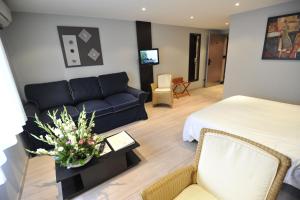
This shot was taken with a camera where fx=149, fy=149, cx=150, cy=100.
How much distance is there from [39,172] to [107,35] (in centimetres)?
291

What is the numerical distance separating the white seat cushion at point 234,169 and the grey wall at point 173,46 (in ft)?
11.8

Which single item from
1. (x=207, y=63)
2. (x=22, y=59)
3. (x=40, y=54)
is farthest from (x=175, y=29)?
(x=22, y=59)

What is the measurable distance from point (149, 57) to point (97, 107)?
2130 millimetres

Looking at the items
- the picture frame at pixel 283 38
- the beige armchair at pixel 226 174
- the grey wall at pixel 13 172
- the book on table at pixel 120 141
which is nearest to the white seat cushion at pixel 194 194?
the beige armchair at pixel 226 174

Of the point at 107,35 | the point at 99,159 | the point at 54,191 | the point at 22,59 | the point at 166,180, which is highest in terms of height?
the point at 107,35

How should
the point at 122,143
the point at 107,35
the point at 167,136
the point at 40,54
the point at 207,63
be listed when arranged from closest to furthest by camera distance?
the point at 122,143
the point at 167,136
the point at 40,54
the point at 107,35
the point at 207,63

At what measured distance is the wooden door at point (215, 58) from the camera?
562 centimetres

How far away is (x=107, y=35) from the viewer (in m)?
3.45

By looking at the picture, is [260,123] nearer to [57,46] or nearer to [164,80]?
[164,80]

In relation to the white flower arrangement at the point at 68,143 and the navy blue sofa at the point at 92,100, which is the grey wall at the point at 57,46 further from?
the white flower arrangement at the point at 68,143

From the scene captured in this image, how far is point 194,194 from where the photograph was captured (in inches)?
42.8

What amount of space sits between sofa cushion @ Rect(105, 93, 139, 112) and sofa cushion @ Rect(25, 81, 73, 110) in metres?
0.80

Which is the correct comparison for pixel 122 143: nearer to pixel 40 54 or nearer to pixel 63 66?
pixel 63 66

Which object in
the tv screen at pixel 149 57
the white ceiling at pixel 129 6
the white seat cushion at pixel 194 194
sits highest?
the white ceiling at pixel 129 6
